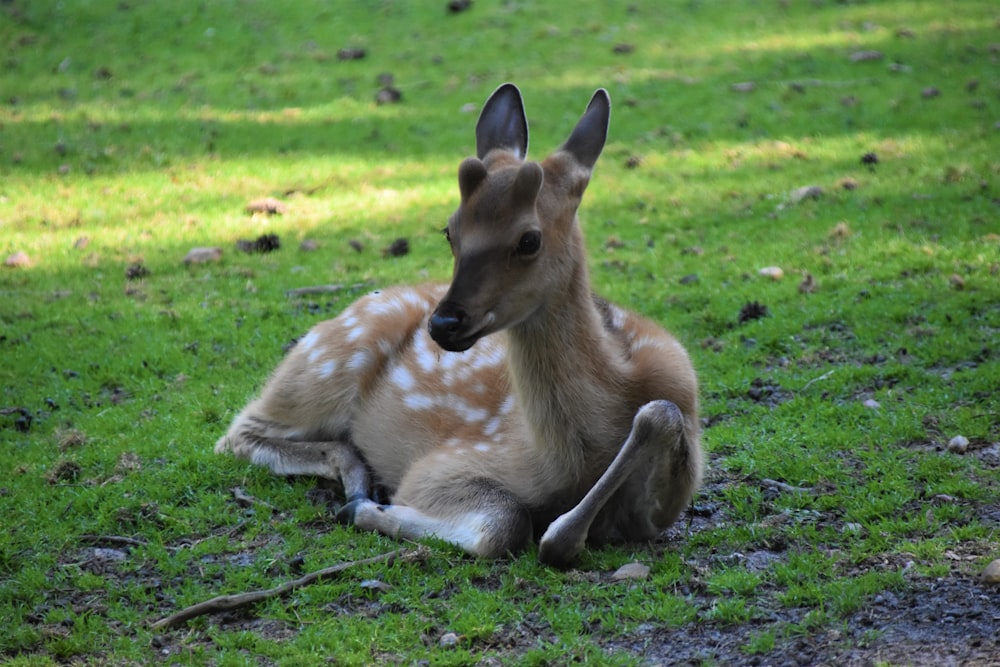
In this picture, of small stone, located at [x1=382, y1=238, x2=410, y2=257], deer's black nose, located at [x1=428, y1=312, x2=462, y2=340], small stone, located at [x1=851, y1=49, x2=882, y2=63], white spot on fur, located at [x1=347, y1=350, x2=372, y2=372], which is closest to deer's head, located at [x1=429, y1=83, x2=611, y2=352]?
deer's black nose, located at [x1=428, y1=312, x2=462, y2=340]

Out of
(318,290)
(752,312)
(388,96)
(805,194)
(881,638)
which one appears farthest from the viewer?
(388,96)

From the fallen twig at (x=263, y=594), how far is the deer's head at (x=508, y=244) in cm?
107

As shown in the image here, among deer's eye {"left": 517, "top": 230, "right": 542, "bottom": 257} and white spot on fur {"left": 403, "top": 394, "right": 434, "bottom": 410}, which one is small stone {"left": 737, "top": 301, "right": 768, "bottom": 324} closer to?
white spot on fur {"left": 403, "top": 394, "right": 434, "bottom": 410}

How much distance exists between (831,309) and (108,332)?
203 inches

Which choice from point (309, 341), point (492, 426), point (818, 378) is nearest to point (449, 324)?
point (492, 426)

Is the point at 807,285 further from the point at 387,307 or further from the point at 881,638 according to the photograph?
the point at 881,638

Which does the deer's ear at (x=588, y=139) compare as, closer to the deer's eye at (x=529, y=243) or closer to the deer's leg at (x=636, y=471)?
the deer's eye at (x=529, y=243)

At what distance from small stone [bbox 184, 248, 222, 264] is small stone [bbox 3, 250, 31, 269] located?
52.5 inches

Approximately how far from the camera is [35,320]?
9.06 m

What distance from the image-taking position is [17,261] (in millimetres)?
10328

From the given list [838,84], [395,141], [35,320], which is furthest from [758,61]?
[35,320]

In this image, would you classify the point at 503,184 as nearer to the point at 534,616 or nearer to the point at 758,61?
the point at 534,616

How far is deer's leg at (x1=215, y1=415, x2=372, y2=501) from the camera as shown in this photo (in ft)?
20.6

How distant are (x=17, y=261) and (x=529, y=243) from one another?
22.5 feet
